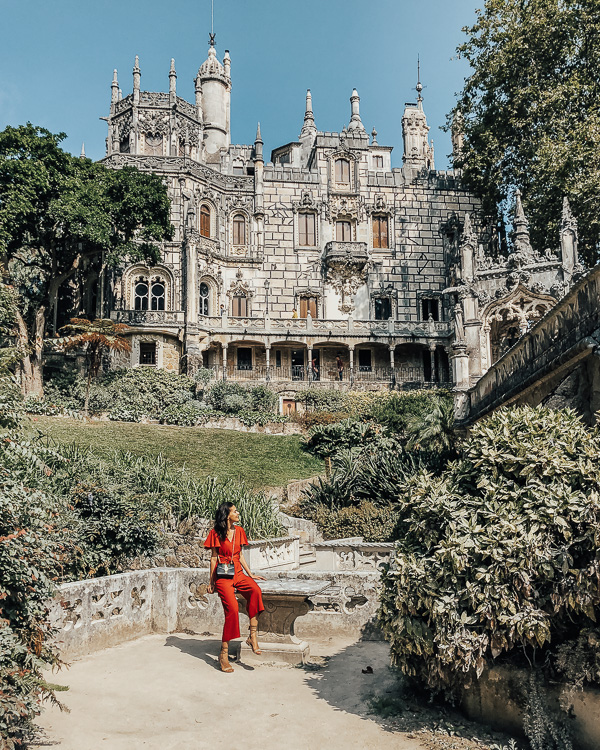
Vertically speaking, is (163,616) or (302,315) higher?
(302,315)

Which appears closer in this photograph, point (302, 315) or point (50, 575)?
point (50, 575)

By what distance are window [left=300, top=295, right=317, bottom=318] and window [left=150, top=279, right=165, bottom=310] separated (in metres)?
8.31

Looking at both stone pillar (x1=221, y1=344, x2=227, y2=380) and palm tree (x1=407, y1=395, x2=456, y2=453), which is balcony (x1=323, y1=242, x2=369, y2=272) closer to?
stone pillar (x1=221, y1=344, x2=227, y2=380)

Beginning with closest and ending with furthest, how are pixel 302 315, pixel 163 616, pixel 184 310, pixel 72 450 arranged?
pixel 163 616
pixel 72 450
pixel 184 310
pixel 302 315

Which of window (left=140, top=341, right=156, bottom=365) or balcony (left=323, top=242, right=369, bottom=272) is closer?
window (left=140, top=341, right=156, bottom=365)

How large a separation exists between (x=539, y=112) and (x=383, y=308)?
14.7 meters

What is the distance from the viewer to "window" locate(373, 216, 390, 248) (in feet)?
149

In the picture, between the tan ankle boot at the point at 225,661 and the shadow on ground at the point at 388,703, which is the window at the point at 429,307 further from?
the tan ankle boot at the point at 225,661

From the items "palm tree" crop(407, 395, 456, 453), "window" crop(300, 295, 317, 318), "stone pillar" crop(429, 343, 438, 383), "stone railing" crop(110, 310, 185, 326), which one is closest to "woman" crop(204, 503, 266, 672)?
"palm tree" crop(407, 395, 456, 453)

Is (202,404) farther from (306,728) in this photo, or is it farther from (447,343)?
(306,728)

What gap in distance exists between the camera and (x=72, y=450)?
16.2m

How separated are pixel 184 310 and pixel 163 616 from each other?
31007 mm

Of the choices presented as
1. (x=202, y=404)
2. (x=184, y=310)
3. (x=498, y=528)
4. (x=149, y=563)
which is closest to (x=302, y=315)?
(x=184, y=310)

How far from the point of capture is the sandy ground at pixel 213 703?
614 cm
